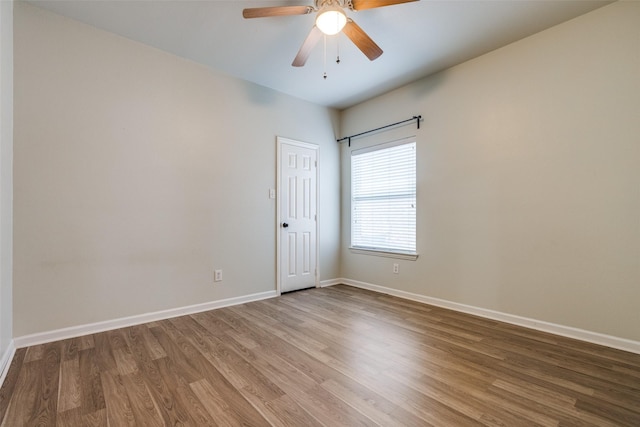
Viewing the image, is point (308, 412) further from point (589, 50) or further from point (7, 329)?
point (589, 50)

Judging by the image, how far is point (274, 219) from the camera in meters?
3.87

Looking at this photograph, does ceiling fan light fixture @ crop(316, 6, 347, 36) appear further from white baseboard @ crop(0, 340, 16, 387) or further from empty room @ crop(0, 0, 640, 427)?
white baseboard @ crop(0, 340, 16, 387)

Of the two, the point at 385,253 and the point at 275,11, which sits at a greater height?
the point at 275,11

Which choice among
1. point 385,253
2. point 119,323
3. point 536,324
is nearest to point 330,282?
point 385,253

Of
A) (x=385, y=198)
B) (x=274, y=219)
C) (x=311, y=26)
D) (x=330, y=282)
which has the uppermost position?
(x=311, y=26)

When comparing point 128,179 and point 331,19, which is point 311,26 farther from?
point 128,179

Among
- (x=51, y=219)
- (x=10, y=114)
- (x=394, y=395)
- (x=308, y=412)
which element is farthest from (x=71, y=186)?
(x=394, y=395)

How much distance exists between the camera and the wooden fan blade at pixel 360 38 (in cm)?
215

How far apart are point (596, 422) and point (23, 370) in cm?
341

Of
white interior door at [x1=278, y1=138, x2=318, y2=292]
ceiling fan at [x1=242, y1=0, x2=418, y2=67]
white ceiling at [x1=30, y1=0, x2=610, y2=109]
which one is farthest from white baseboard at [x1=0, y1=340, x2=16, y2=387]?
ceiling fan at [x1=242, y1=0, x2=418, y2=67]

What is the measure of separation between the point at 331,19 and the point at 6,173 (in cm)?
257

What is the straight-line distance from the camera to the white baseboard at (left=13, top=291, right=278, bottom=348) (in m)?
2.37

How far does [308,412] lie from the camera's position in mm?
1549

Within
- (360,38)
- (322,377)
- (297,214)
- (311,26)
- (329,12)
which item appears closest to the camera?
(322,377)
